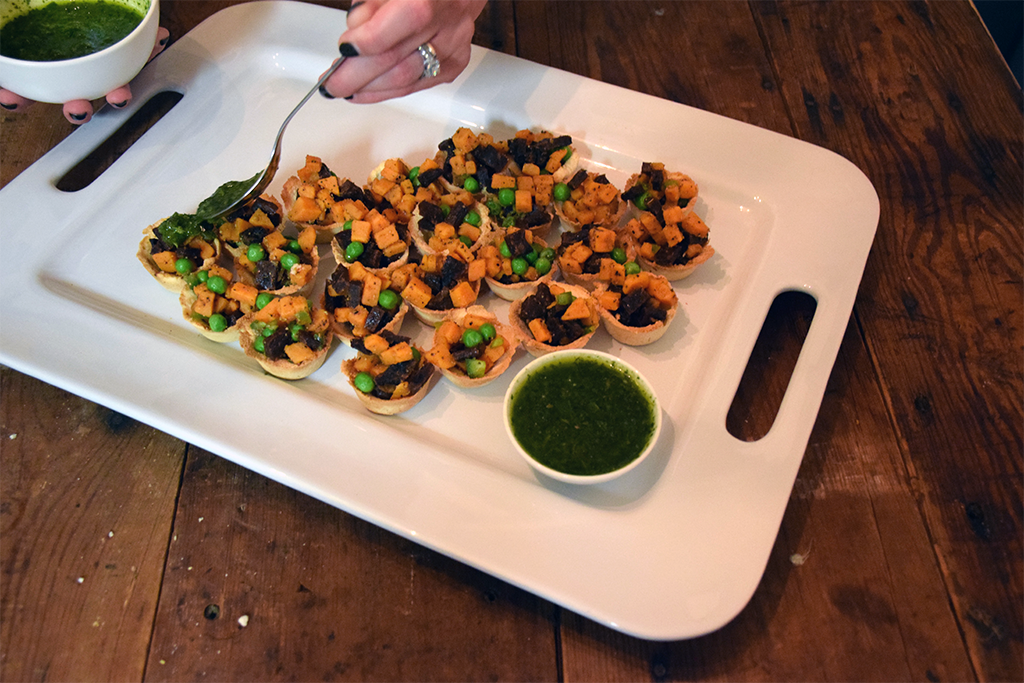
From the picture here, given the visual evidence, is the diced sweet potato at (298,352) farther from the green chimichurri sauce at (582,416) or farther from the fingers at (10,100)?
the fingers at (10,100)

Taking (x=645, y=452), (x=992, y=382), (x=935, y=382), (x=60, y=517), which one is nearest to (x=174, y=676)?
(x=60, y=517)

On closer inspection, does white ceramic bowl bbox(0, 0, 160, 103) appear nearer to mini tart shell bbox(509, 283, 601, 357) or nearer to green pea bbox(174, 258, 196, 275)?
green pea bbox(174, 258, 196, 275)

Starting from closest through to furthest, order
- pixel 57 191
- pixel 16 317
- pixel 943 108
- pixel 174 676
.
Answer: pixel 174 676 < pixel 16 317 < pixel 57 191 < pixel 943 108

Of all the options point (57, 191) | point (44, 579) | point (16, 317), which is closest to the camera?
point (44, 579)

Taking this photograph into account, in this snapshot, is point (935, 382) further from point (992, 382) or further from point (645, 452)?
point (645, 452)

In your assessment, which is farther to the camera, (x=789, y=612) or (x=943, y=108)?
(x=943, y=108)

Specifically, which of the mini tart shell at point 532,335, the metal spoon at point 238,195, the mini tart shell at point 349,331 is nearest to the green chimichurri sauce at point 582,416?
the mini tart shell at point 532,335

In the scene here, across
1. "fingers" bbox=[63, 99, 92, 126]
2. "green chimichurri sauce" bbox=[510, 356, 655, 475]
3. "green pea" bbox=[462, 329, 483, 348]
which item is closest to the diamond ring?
"green pea" bbox=[462, 329, 483, 348]
